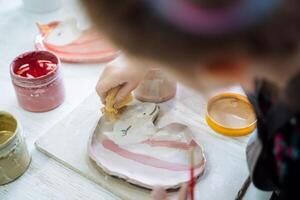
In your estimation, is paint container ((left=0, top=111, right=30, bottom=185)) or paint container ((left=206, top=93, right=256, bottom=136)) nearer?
paint container ((left=0, top=111, right=30, bottom=185))

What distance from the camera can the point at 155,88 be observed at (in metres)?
0.98

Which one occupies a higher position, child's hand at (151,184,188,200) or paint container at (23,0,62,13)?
paint container at (23,0,62,13)

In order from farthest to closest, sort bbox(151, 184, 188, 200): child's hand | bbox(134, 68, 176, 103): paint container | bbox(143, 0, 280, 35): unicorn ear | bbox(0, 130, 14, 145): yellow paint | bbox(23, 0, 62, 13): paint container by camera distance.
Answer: bbox(23, 0, 62, 13): paint container < bbox(134, 68, 176, 103): paint container < bbox(0, 130, 14, 145): yellow paint < bbox(151, 184, 188, 200): child's hand < bbox(143, 0, 280, 35): unicorn ear

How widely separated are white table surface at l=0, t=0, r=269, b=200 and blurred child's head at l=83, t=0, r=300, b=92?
14 centimetres

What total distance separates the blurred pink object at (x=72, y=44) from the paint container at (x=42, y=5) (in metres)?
0.09

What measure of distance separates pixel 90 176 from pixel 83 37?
1.51 ft

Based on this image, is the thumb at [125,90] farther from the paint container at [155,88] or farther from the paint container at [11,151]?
the paint container at [11,151]

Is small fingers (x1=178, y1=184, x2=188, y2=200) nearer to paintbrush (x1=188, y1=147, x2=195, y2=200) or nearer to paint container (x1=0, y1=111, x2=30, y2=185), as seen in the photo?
paintbrush (x1=188, y1=147, x2=195, y2=200)

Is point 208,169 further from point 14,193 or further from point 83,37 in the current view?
point 83,37

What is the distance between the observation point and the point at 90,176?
0.85 meters

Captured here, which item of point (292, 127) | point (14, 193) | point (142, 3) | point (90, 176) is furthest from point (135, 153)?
point (142, 3)

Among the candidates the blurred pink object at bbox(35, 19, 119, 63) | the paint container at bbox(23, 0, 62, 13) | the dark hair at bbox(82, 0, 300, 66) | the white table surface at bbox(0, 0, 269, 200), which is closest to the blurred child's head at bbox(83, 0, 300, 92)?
the dark hair at bbox(82, 0, 300, 66)

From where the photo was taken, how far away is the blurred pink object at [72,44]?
1130mm

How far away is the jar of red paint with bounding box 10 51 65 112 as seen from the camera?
942 mm
